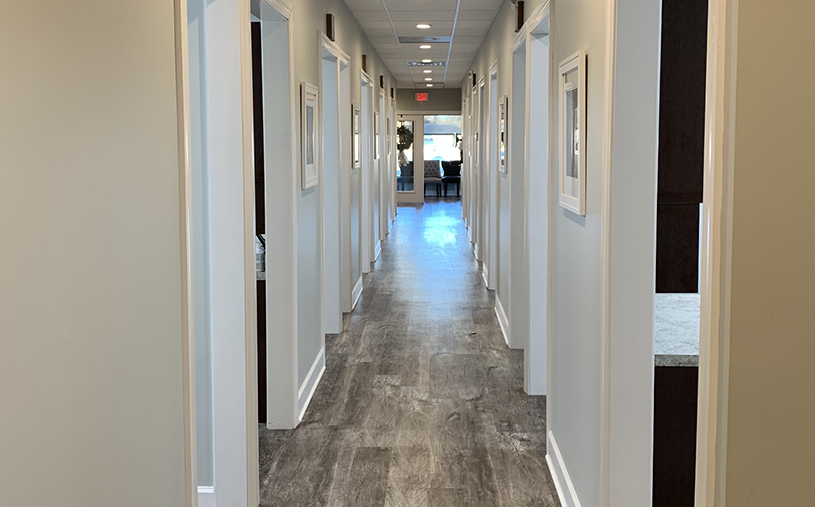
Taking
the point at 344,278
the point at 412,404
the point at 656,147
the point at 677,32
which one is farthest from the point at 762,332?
the point at 344,278

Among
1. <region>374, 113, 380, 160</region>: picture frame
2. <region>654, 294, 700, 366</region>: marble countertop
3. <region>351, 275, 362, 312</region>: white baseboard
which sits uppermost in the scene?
<region>374, 113, 380, 160</region>: picture frame

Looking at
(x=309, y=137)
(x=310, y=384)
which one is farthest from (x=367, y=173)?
(x=310, y=384)

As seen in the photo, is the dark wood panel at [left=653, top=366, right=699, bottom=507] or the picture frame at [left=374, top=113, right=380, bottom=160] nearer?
the dark wood panel at [left=653, top=366, right=699, bottom=507]

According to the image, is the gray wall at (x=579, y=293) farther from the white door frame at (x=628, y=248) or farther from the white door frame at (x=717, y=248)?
the white door frame at (x=717, y=248)

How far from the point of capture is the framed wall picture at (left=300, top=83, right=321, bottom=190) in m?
4.34

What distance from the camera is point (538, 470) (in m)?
3.72

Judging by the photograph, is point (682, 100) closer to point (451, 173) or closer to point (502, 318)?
point (502, 318)

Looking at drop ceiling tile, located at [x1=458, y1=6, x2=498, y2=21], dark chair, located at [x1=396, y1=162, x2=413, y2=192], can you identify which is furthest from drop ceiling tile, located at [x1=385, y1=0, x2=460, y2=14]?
dark chair, located at [x1=396, y1=162, x2=413, y2=192]

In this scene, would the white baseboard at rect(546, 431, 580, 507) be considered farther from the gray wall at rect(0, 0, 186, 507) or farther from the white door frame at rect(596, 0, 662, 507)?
the gray wall at rect(0, 0, 186, 507)

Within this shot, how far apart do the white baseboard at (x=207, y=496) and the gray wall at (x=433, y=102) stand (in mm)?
16869

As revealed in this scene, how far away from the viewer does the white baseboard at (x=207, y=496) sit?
10.9ft

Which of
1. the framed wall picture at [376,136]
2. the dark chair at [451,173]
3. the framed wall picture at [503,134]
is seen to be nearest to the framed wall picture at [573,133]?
the framed wall picture at [503,134]

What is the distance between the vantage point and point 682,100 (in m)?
2.55

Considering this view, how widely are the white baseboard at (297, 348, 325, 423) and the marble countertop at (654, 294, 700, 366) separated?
2.34 metres
